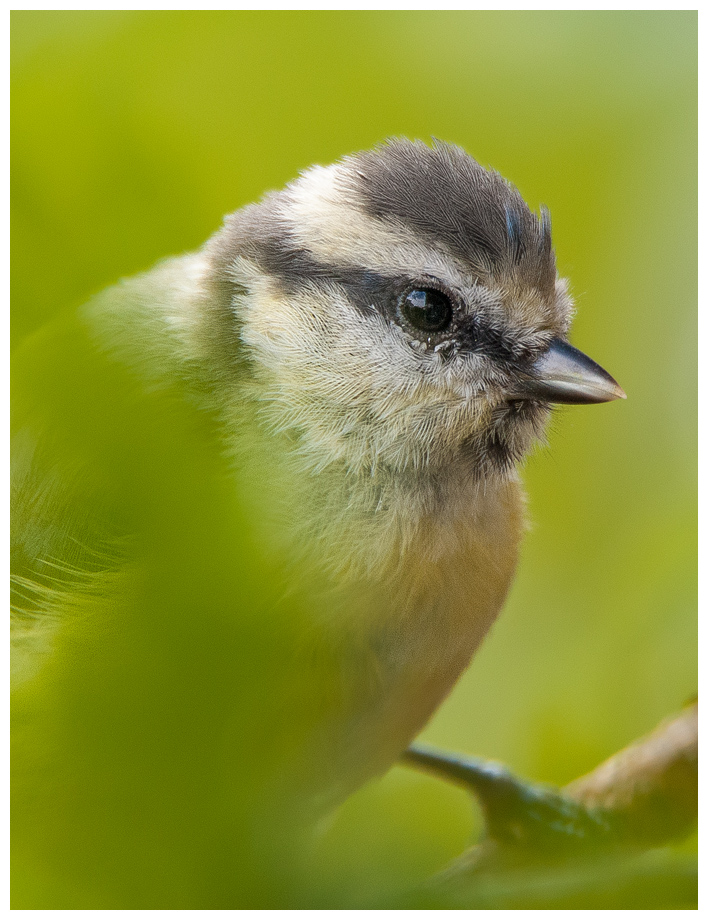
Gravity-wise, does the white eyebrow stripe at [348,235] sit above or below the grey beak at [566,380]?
above

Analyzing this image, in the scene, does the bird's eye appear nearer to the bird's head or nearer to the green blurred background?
the bird's head

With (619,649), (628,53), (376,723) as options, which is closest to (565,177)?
(628,53)

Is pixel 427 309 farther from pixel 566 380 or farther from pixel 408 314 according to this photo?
pixel 566 380

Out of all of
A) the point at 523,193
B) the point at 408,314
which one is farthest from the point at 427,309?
the point at 523,193

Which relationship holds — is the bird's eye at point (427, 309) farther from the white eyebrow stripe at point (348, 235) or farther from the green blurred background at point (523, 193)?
the green blurred background at point (523, 193)

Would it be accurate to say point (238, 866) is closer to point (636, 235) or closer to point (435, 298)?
point (435, 298)

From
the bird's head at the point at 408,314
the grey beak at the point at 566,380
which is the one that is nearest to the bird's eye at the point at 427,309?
the bird's head at the point at 408,314
